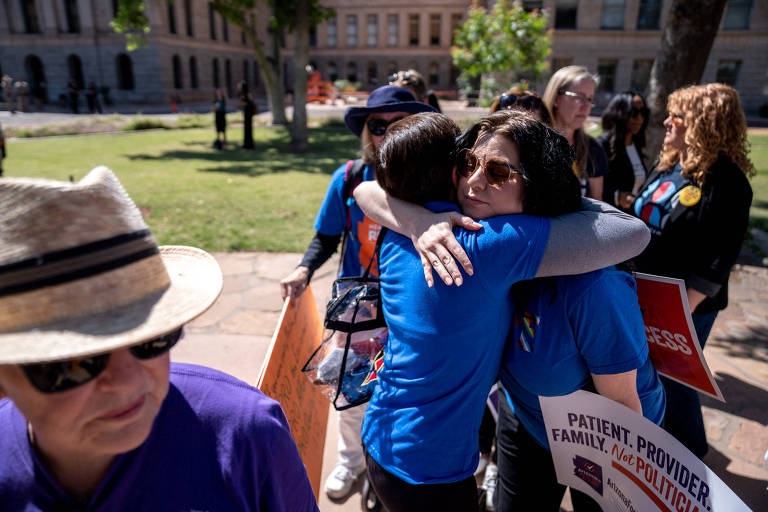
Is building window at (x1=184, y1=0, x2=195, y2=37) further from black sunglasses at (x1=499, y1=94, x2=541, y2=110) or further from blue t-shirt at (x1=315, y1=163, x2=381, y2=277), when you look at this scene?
blue t-shirt at (x1=315, y1=163, x2=381, y2=277)

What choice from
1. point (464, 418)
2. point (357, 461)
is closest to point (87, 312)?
point (464, 418)

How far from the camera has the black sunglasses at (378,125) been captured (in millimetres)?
2705

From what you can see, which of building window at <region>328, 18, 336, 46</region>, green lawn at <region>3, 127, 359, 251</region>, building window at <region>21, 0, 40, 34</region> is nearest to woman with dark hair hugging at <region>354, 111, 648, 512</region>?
green lawn at <region>3, 127, 359, 251</region>

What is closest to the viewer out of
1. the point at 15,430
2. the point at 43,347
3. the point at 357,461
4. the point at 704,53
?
the point at 43,347

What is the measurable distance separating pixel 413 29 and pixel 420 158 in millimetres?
59151

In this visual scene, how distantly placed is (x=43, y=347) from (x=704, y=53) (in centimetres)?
671

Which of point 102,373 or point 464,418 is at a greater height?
point 102,373

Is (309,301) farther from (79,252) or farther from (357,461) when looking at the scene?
(79,252)

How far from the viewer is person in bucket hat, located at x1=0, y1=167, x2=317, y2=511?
2.81 feet

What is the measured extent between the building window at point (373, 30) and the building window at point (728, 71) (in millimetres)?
34213

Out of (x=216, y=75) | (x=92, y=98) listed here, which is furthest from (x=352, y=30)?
(x=92, y=98)

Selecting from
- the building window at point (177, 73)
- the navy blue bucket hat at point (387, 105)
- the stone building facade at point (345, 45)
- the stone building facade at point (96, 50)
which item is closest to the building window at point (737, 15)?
the stone building facade at point (345, 45)

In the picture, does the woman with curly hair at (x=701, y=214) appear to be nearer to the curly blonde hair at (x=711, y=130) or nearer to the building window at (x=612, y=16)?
the curly blonde hair at (x=711, y=130)

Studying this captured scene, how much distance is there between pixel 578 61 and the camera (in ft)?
111
